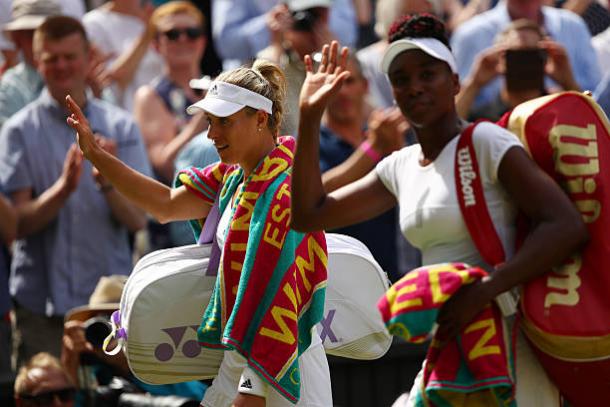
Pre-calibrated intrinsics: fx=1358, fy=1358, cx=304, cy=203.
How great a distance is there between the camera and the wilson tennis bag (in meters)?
3.73

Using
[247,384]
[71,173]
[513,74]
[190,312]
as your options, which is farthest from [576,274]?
[71,173]

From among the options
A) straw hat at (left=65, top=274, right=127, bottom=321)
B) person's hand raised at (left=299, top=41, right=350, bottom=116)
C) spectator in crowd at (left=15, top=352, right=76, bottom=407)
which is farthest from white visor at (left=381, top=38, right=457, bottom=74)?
straw hat at (left=65, top=274, right=127, bottom=321)

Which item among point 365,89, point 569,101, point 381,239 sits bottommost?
point 381,239

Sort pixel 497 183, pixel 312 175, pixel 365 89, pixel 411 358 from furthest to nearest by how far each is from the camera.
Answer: pixel 365 89, pixel 411 358, pixel 312 175, pixel 497 183

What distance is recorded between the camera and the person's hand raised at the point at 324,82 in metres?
4.07

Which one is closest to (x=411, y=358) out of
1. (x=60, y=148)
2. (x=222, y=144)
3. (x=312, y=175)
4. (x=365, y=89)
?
(x=365, y=89)

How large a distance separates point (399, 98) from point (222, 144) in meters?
0.90

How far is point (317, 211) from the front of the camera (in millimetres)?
4180

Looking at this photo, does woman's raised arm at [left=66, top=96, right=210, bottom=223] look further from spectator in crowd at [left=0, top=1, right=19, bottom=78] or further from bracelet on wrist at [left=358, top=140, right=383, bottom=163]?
spectator in crowd at [left=0, top=1, right=19, bottom=78]

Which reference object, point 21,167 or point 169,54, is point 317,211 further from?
point 169,54

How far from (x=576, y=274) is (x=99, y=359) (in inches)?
129

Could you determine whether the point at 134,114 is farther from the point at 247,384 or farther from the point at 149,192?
the point at 247,384

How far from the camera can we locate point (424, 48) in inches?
157

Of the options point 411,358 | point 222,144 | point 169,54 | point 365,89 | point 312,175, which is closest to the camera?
point 312,175
